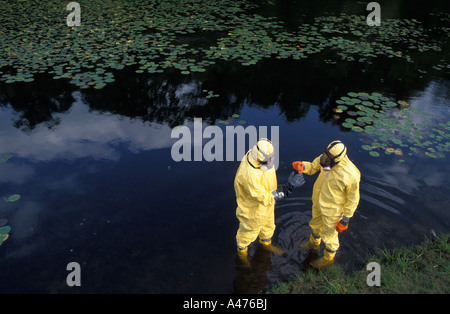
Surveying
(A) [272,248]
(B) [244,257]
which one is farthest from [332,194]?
(B) [244,257]


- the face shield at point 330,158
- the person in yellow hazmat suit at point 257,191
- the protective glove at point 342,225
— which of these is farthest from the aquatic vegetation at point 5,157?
the protective glove at point 342,225

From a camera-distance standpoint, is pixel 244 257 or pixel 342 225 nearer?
pixel 342 225

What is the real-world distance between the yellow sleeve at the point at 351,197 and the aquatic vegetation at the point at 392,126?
251 cm

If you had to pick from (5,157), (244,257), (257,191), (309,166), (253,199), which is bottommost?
(244,257)

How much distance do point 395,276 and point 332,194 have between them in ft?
3.96

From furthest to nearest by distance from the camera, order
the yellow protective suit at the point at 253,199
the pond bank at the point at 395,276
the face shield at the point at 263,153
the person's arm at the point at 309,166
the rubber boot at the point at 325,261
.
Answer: the rubber boot at the point at 325,261
the person's arm at the point at 309,166
the pond bank at the point at 395,276
the yellow protective suit at the point at 253,199
the face shield at the point at 263,153

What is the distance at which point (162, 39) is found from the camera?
32.4 ft

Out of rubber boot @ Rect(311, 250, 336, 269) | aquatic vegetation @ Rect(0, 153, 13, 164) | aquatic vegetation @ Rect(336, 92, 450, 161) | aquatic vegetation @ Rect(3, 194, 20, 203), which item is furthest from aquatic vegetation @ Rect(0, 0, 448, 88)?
rubber boot @ Rect(311, 250, 336, 269)

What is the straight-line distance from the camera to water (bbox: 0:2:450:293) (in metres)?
3.61

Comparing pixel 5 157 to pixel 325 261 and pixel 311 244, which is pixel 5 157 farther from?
pixel 325 261

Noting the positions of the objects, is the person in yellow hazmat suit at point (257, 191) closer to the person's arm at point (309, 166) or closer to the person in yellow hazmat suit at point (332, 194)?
the person's arm at point (309, 166)

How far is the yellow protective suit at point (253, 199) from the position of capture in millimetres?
3088
